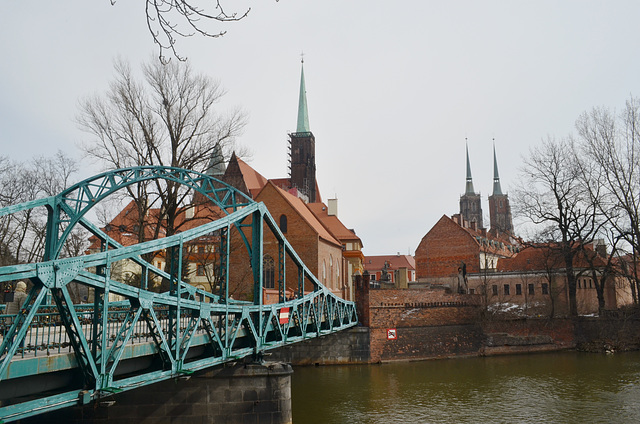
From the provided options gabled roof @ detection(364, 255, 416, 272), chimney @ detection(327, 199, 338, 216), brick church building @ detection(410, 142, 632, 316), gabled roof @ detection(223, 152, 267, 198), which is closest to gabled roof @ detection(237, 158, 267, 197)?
gabled roof @ detection(223, 152, 267, 198)

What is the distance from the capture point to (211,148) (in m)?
20.8

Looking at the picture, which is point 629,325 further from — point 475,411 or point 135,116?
point 135,116

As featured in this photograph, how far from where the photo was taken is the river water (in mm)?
16688

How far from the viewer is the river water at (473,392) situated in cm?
1669

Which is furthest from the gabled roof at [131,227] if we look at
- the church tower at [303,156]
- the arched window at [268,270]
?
the church tower at [303,156]

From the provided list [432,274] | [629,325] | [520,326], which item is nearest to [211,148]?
[520,326]

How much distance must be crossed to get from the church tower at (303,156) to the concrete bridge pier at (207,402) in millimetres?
47527

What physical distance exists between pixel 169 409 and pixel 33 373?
6845mm

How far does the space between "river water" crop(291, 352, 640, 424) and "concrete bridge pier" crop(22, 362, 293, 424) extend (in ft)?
9.78

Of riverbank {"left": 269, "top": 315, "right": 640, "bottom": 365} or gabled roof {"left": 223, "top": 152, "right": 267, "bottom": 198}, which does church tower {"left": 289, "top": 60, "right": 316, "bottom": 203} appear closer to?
gabled roof {"left": 223, "top": 152, "right": 267, "bottom": 198}

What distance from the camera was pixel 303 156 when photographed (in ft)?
204

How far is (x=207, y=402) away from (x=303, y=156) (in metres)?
50.1

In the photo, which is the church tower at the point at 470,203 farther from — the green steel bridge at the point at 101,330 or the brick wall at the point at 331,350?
the green steel bridge at the point at 101,330

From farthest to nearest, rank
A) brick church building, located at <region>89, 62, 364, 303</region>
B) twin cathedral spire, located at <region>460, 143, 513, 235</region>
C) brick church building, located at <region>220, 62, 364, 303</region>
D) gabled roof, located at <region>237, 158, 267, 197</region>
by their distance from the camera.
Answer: twin cathedral spire, located at <region>460, 143, 513, 235</region> → gabled roof, located at <region>237, 158, 267, 197</region> → brick church building, located at <region>220, 62, 364, 303</region> → brick church building, located at <region>89, 62, 364, 303</region>
